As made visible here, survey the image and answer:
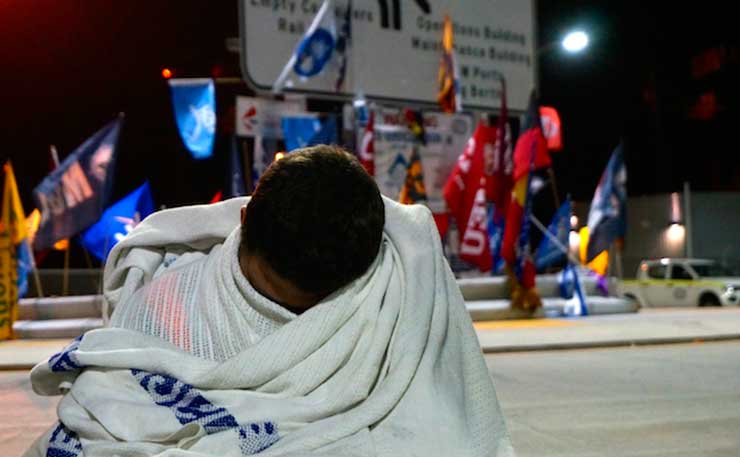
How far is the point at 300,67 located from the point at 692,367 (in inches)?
178

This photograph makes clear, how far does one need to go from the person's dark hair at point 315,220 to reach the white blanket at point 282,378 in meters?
0.12

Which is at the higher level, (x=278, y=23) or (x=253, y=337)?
(x=278, y=23)

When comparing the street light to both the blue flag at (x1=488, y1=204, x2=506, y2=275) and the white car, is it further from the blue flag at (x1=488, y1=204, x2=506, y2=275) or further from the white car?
the white car

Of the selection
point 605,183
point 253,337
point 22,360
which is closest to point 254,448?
point 253,337

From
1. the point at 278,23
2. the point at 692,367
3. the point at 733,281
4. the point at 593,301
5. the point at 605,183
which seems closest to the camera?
the point at 692,367

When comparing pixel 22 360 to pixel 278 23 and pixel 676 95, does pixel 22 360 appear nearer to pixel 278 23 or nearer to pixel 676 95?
pixel 278 23

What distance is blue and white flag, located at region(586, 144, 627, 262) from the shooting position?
11617 mm

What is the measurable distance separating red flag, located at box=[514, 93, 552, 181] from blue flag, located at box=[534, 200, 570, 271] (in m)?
1.23

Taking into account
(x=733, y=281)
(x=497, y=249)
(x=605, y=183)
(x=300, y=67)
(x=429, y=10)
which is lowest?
(x=733, y=281)

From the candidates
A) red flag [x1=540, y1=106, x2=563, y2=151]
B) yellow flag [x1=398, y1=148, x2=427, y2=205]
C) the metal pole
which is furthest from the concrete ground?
the metal pole

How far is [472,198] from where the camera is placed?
1034cm

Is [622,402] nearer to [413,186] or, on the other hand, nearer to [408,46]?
[408,46]

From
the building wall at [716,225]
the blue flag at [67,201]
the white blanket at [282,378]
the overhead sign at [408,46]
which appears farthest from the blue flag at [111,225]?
the building wall at [716,225]

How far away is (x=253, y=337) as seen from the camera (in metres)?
1.48
